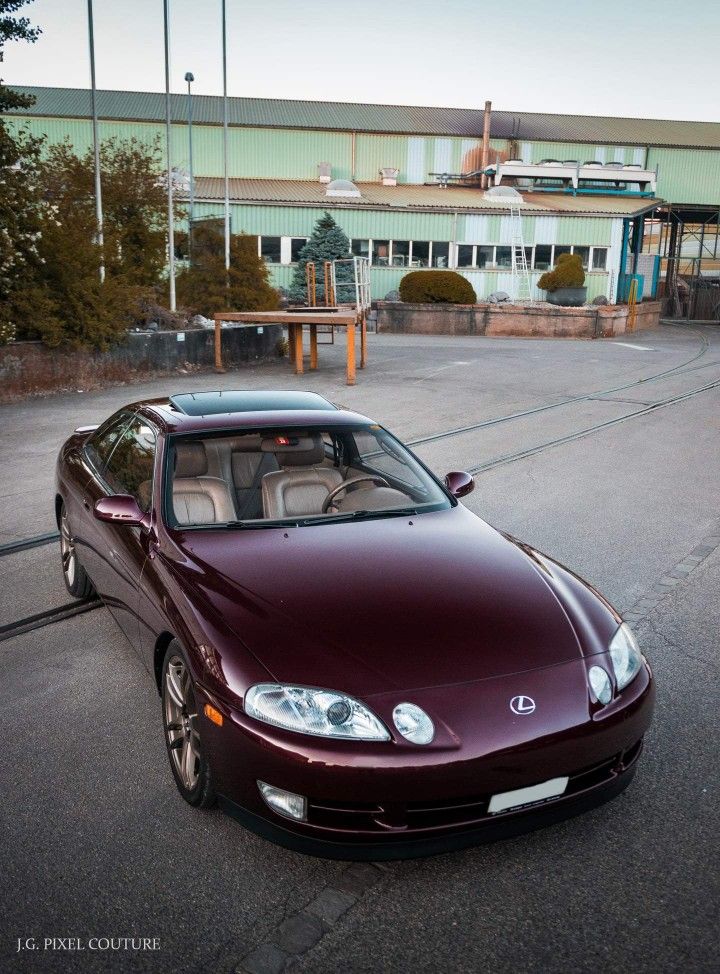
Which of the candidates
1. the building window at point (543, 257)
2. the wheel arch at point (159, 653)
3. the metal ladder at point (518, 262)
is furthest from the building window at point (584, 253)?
the wheel arch at point (159, 653)

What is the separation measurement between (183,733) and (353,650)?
0.85m

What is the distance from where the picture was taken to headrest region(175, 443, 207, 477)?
4.61 metres

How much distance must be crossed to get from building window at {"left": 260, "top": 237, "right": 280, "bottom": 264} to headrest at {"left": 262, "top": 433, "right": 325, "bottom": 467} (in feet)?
119

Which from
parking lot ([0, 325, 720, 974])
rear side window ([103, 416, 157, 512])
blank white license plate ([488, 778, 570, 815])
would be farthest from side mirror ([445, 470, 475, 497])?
blank white license plate ([488, 778, 570, 815])

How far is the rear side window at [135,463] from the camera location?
15.4 feet

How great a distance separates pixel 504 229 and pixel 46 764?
132 feet

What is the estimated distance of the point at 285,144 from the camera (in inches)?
1970

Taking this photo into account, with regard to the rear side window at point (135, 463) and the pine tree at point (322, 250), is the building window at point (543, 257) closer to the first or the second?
the pine tree at point (322, 250)

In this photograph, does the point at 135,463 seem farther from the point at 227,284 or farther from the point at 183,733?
the point at 227,284

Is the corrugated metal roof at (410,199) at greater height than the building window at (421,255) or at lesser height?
greater

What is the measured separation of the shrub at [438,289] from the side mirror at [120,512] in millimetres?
31822

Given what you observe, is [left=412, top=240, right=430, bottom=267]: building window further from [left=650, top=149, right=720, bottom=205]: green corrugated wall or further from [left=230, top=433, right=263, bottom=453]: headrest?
[left=230, top=433, right=263, bottom=453]: headrest

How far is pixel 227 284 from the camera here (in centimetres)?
2339

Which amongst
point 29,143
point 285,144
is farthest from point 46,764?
point 285,144
